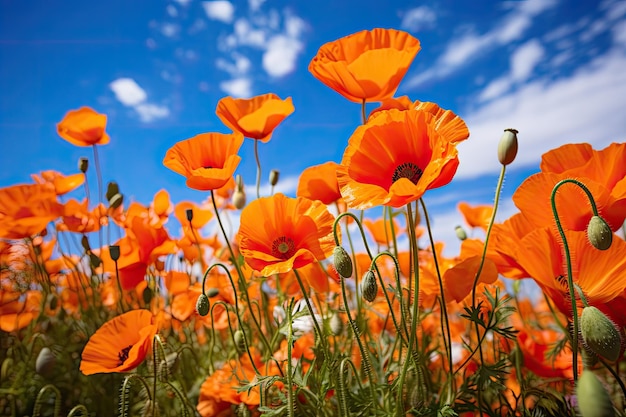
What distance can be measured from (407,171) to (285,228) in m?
0.36

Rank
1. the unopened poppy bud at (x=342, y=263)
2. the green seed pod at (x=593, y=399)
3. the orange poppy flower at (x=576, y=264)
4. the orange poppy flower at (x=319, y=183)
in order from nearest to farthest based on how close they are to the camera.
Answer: the green seed pod at (x=593, y=399)
the unopened poppy bud at (x=342, y=263)
the orange poppy flower at (x=576, y=264)
the orange poppy flower at (x=319, y=183)

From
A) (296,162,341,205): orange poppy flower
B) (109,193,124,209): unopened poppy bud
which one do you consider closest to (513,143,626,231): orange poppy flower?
(296,162,341,205): orange poppy flower

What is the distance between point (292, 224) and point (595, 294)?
734 mm

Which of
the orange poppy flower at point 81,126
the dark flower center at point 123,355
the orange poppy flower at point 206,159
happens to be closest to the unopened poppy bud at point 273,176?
the orange poppy flower at point 206,159

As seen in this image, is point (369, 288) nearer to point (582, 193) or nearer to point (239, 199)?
point (582, 193)

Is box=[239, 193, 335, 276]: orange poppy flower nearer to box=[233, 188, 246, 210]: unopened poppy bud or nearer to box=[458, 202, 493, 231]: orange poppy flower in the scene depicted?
box=[233, 188, 246, 210]: unopened poppy bud

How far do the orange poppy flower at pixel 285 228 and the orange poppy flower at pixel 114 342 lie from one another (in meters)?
0.45

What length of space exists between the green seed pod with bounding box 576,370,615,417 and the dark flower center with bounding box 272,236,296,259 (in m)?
0.75

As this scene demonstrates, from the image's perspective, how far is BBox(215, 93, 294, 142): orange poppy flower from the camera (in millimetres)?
1456

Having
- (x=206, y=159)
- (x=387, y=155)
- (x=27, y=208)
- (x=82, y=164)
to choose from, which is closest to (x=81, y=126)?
(x=82, y=164)

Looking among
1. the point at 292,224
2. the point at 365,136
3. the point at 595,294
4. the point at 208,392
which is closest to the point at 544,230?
the point at 595,294

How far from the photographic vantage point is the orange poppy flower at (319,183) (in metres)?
1.53

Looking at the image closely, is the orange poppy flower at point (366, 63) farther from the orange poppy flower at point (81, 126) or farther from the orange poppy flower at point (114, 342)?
the orange poppy flower at point (81, 126)

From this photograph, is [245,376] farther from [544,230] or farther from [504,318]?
[544,230]
